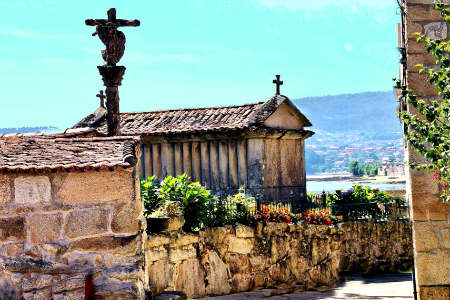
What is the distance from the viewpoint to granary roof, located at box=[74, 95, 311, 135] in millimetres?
17141

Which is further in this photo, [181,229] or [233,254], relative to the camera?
[233,254]

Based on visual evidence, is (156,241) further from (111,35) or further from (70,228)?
(70,228)

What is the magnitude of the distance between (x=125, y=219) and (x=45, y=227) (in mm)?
761

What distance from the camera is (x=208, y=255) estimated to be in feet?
47.5

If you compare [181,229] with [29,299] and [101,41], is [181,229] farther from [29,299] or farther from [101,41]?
[29,299]

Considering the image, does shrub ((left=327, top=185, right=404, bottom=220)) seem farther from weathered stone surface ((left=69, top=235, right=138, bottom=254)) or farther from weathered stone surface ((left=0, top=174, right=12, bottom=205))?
weathered stone surface ((left=0, top=174, right=12, bottom=205))

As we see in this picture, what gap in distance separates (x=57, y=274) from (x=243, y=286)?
9.14 metres

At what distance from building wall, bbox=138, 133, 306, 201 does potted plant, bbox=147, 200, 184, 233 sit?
4.16 metres

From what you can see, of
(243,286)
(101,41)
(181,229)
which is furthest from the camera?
(243,286)

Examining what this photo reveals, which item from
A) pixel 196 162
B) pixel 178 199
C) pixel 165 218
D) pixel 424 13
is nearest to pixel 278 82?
pixel 196 162

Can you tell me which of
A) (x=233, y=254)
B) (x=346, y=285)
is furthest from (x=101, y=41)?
(x=346, y=285)

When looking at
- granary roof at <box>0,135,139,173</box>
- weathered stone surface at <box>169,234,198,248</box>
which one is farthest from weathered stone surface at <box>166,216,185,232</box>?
granary roof at <box>0,135,139,173</box>

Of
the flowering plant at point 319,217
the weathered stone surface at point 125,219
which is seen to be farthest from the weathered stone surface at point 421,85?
the flowering plant at point 319,217

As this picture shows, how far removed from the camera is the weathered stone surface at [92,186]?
6793 millimetres
